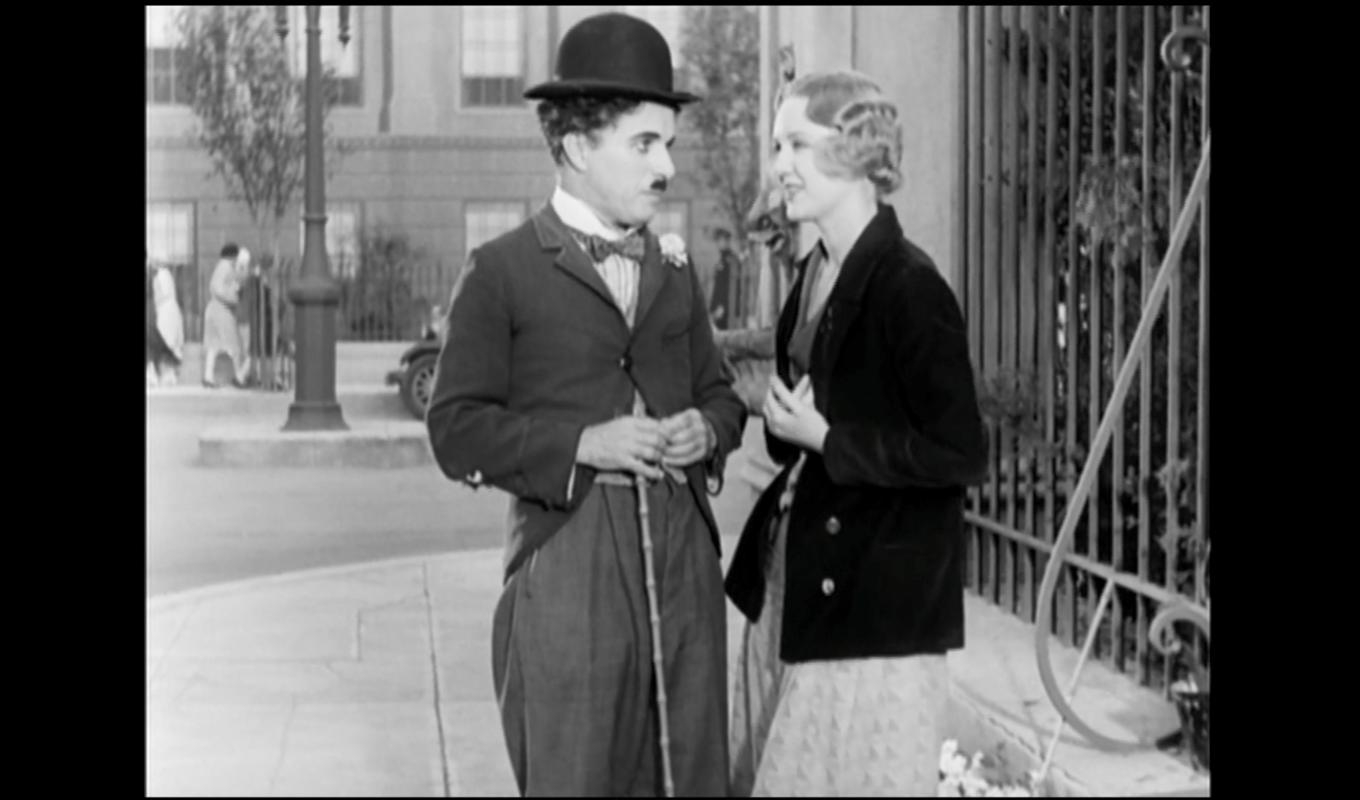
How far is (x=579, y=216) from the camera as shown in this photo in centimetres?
144

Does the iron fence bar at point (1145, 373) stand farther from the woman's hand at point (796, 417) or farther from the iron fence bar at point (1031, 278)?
the woman's hand at point (796, 417)

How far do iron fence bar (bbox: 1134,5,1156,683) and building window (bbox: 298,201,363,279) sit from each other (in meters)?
13.4

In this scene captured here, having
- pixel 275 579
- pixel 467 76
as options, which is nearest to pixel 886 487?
pixel 275 579

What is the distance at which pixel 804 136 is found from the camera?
A: 138 cm

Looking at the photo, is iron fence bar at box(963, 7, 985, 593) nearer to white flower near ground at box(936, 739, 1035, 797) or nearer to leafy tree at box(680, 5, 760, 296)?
white flower near ground at box(936, 739, 1035, 797)

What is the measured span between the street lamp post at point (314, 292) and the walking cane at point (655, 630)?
1.65 m

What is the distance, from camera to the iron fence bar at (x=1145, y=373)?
4.04 meters

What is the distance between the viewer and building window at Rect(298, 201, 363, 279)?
1834cm

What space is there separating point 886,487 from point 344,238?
1923 cm

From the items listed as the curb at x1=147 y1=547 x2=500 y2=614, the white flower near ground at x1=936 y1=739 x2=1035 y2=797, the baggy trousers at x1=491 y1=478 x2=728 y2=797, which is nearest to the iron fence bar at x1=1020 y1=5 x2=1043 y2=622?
the white flower near ground at x1=936 y1=739 x2=1035 y2=797

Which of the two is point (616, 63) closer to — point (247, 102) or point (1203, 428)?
point (1203, 428)

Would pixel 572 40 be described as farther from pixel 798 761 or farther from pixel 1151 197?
pixel 1151 197
